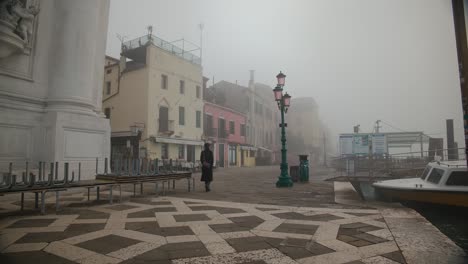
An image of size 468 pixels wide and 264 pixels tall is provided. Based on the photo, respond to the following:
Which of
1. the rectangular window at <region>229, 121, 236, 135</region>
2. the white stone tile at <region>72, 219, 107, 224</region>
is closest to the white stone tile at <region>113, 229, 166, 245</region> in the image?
the white stone tile at <region>72, 219, 107, 224</region>

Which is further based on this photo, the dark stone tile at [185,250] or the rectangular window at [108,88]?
the rectangular window at [108,88]

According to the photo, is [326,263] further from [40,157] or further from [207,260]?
[40,157]

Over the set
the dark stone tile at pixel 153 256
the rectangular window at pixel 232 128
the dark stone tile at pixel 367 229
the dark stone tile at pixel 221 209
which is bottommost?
the dark stone tile at pixel 221 209

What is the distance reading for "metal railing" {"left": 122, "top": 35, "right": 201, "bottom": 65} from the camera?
2362cm

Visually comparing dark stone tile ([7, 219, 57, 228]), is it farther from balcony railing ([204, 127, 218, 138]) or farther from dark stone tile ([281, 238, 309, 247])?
balcony railing ([204, 127, 218, 138])

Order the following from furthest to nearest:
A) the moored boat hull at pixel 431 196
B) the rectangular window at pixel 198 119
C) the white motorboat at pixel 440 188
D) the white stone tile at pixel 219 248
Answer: the rectangular window at pixel 198 119
the white motorboat at pixel 440 188
the moored boat hull at pixel 431 196
the white stone tile at pixel 219 248

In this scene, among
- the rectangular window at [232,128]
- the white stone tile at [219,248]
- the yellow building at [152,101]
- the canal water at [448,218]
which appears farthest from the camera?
the rectangular window at [232,128]

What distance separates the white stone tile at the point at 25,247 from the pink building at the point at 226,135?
24.9 m

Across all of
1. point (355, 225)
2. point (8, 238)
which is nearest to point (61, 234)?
point (8, 238)

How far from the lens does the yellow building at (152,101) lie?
73.9 ft

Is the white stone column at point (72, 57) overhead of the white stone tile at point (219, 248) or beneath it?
overhead

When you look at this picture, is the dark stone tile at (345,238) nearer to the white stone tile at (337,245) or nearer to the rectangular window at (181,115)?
the white stone tile at (337,245)

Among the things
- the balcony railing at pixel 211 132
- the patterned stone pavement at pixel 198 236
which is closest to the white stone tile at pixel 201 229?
the patterned stone pavement at pixel 198 236

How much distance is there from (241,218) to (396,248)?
2345 millimetres
